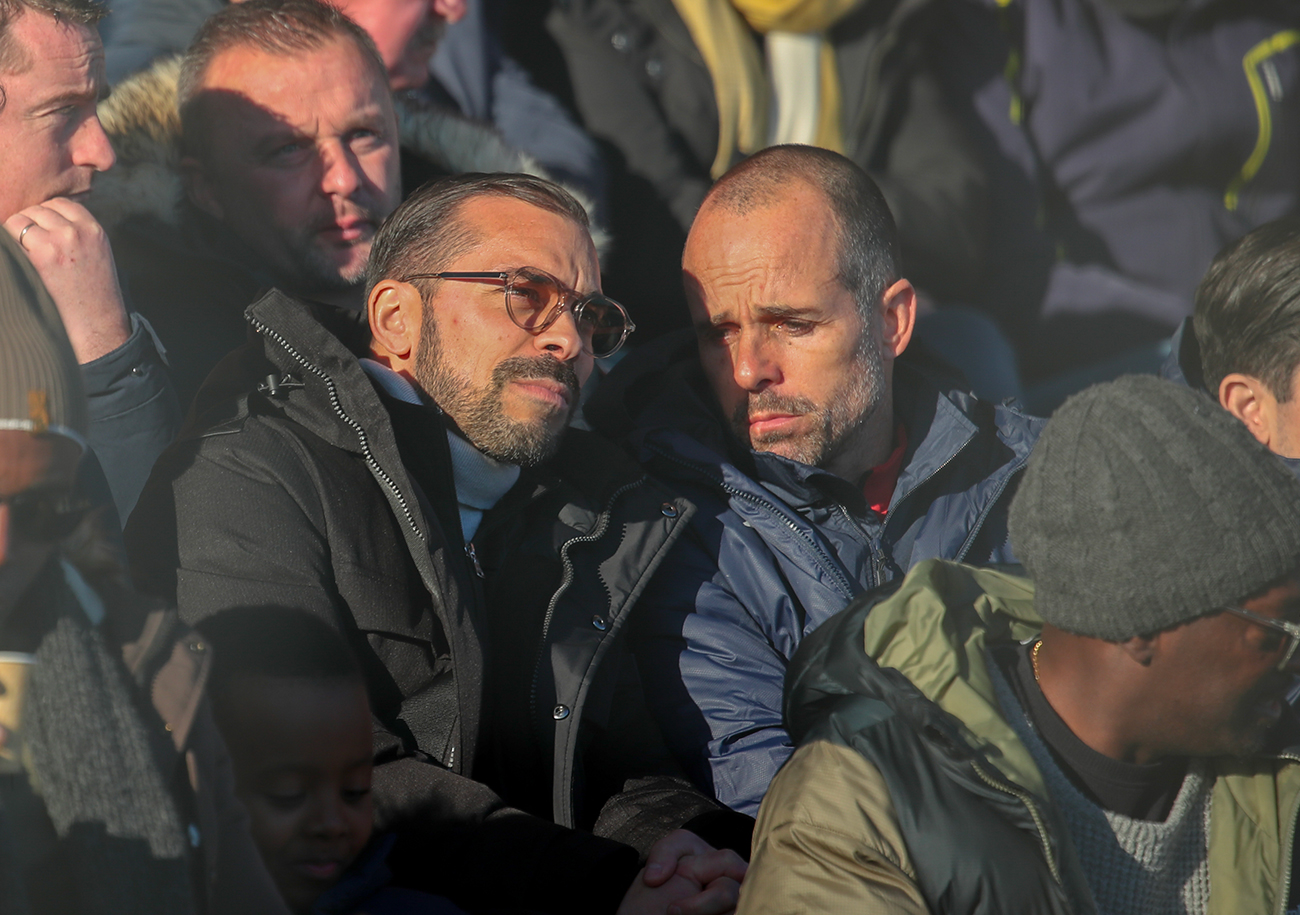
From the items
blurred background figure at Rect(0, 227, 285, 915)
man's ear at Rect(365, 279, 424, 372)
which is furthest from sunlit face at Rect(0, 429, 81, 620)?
man's ear at Rect(365, 279, 424, 372)

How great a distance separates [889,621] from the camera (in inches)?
57.9

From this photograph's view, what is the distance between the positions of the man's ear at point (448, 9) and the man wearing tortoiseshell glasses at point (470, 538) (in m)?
0.89

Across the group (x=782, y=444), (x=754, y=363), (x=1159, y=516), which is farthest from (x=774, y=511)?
(x=1159, y=516)

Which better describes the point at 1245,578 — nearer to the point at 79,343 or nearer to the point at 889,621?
the point at 889,621

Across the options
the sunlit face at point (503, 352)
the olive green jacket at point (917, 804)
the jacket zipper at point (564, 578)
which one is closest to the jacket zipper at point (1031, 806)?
the olive green jacket at point (917, 804)

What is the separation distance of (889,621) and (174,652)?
78 cm

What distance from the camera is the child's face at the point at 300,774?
1406 mm

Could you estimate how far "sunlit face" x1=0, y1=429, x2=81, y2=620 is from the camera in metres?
1.28

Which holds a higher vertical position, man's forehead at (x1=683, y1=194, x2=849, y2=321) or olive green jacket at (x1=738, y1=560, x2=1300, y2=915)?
man's forehead at (x1=683, y1=194, x2=849, y2=321)

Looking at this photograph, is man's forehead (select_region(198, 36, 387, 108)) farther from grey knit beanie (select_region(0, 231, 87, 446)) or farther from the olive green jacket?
the olive green jacket

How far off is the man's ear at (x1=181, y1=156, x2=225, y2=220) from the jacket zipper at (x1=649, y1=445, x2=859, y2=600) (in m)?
0.90

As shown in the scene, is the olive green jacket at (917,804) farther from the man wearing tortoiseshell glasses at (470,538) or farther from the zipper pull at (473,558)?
the zipper pull at (473,558)

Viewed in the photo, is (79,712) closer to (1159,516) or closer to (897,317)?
(1159,516)

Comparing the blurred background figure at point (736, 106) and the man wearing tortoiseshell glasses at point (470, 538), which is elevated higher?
the blurred background figure at point (736, 106)
